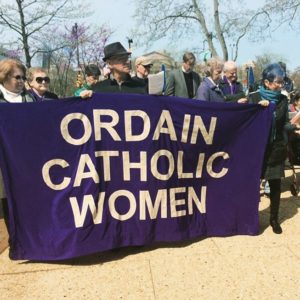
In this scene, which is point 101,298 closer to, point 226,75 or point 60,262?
point 60,262

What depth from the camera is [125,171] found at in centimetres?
368

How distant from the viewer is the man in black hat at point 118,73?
3.79 metres

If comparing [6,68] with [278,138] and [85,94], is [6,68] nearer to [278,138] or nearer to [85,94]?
[85,94]

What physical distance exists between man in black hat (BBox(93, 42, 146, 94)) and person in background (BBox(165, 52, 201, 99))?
2013 mm

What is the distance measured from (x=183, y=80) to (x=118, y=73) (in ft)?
7.58

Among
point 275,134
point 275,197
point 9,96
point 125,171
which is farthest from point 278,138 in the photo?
point 9,96

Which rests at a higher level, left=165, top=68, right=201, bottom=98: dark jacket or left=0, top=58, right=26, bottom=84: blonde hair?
left=0, top=58, right=26, bottom=84: blonde hair

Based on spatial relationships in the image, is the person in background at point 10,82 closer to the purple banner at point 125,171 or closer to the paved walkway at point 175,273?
the purple banner at point 125,171

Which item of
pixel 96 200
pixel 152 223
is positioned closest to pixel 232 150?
pixel 152 223

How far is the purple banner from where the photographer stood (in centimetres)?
345

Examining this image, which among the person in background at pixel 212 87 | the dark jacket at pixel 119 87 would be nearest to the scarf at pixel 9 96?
the dark jacket at pixel 119 87

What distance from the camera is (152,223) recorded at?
→ 12.5 ft

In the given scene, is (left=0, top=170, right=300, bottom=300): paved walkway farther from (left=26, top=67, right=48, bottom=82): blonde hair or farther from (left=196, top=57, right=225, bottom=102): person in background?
(left=26, top=67, right=48, bottom=82): blonde hair

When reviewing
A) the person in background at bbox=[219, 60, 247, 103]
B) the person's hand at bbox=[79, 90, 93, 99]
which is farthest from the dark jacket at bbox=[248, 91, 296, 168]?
the person's hand at bbox=[79, 90, 93, 99]
